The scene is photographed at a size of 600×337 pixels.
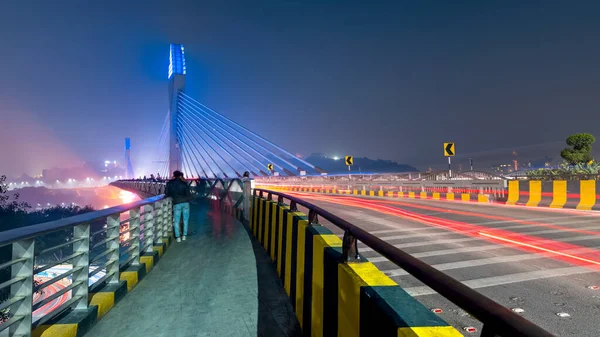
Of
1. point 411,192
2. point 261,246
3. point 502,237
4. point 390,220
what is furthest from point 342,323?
point 411,192

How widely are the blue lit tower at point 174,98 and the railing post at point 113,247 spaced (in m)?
40.4

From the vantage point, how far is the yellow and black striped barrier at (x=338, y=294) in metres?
1.67

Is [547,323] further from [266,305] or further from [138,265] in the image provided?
[138,265]

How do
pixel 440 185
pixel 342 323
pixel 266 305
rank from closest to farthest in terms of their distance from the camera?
pixel 342 323 < pixel 266 305 < pixel 440 185

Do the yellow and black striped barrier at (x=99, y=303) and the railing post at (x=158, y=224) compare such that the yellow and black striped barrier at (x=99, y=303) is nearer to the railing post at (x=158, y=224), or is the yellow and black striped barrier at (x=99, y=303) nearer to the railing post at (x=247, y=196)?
the railing post at (x=158, y=224)

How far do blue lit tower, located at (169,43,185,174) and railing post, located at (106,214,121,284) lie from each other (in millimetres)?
40380

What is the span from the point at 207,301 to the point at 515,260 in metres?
4.95

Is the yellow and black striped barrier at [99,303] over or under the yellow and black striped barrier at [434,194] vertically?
under

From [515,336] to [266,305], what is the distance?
3.91m

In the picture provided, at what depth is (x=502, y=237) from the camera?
7.73 metres

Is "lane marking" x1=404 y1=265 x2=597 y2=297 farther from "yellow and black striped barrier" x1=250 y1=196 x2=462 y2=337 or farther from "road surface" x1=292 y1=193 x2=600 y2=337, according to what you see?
"yellow and black striped barrier" x1=250 y1=196 x2=462 y2=337

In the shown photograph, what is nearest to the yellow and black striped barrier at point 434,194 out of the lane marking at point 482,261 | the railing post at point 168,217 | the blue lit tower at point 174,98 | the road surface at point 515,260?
the road surface at point 515,260

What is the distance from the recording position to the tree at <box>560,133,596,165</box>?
28.8 meters

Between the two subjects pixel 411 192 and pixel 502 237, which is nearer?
pixel 502 237
